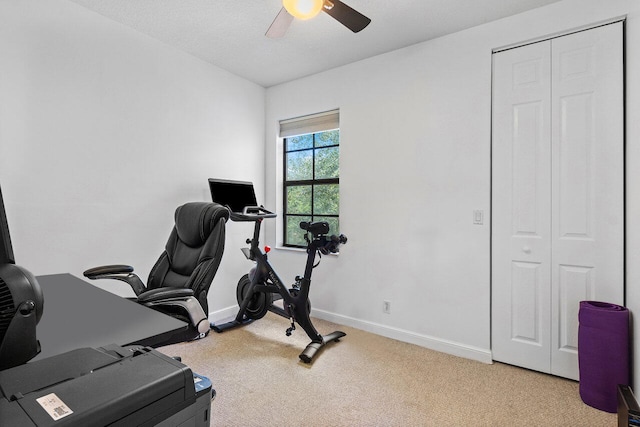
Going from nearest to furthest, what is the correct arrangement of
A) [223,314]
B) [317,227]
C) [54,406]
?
[54,406]
[317,227]
[223,314]

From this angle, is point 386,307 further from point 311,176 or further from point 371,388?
point 311,176

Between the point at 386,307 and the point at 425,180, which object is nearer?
the point at 425,180

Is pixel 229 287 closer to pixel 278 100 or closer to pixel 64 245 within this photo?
pixel 64 245

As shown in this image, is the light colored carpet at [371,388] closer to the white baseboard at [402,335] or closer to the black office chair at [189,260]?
the white baseboard at [402,335]

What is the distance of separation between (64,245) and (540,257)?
346cm

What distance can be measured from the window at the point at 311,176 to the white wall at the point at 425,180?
24cm

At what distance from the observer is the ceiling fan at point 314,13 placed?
5.41 ft

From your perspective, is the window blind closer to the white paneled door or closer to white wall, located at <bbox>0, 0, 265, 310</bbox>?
white wall, located at <bbox>0, 0, 265, 310</bbox>

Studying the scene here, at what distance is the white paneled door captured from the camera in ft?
7.05

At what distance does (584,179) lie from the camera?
7.32 feet

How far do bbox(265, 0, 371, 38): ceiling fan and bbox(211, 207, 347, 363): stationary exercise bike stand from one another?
4.77ft

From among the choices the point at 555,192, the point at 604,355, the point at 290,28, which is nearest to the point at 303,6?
the point at 290,28

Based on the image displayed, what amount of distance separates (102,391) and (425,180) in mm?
2695

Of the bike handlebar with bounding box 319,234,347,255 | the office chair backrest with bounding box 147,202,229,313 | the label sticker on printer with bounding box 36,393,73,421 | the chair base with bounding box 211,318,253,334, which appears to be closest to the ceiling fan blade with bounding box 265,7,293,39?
the office chair backrest with bounding box 147,202,229,313
